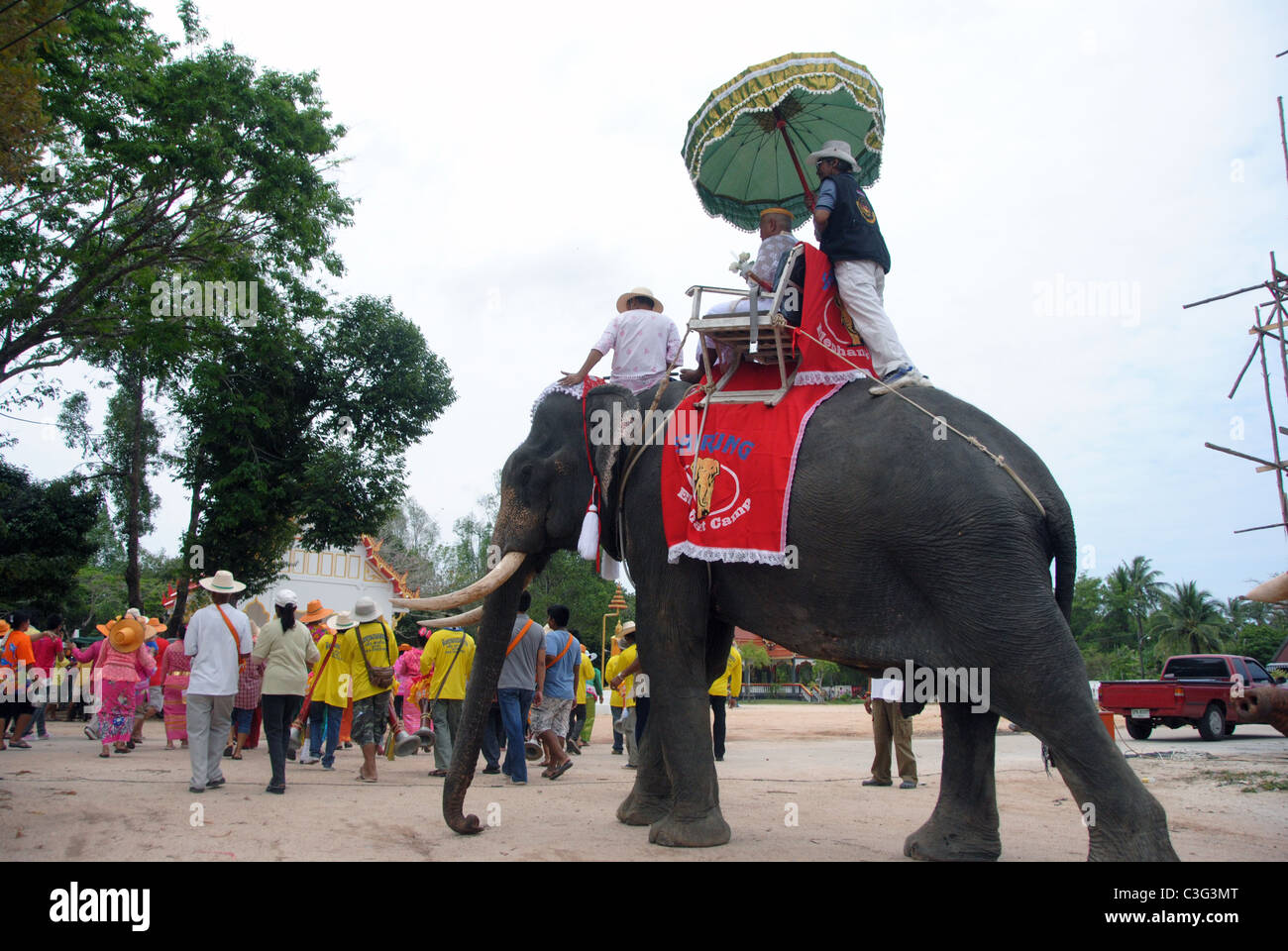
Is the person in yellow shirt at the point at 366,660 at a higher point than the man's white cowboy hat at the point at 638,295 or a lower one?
lower

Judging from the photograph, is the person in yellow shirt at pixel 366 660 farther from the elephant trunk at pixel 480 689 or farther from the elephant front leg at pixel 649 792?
the elephant front leg at pixel 649 792

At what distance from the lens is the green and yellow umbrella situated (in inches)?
228

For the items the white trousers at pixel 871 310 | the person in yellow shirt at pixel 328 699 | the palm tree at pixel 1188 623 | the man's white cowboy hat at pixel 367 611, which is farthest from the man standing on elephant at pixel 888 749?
the palm tree at pixel 1188 623

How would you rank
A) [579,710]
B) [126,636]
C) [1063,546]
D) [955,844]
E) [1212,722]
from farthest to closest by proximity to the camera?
[1212,722], [579,710], [126,636], [955,844], [1063,546]

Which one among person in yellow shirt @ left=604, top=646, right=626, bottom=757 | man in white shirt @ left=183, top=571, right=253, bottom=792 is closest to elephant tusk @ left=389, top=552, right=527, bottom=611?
man in white shirt @ left=183, top=571, right=253, bottom=792

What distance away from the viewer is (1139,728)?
18.5 meters

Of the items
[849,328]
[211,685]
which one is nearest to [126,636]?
Answer: [211,685]

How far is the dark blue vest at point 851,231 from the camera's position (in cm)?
568

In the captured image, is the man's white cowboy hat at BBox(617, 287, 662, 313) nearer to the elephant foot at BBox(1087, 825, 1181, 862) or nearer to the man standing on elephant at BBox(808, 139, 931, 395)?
the man standing on elephant at BBox(808, 139, 931, 395)

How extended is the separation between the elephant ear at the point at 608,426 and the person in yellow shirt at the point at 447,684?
4513 millimetres

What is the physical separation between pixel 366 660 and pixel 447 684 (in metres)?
0.99

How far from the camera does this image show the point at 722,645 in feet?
21.8

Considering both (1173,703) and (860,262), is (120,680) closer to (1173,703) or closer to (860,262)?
(860,262)
